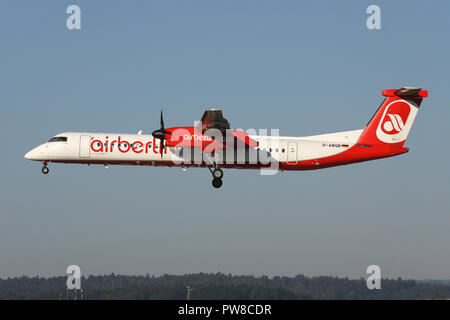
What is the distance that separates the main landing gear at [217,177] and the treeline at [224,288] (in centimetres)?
1261

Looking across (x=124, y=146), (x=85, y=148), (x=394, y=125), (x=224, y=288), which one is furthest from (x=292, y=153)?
(x=224, y=288)

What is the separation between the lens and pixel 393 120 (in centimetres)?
3256

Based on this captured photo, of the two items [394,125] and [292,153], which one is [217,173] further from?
[394,125]

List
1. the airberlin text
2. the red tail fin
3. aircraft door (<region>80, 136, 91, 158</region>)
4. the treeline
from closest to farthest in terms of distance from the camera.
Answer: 1. the airberlin text
2. aircraft door (<region>80, 136, 91, 158</region>)
3. the red tail fin
4. the treeline

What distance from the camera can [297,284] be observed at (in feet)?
157

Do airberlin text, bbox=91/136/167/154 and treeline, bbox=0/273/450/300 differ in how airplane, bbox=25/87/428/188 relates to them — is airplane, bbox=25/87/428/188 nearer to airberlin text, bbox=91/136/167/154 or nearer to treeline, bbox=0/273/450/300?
airberlin text, bbox=91/136/167/154

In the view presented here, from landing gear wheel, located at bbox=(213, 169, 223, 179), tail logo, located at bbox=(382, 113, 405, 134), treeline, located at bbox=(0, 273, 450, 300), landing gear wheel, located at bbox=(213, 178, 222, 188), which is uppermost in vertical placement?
tail logo, located at bbox=(382, 113, 405, 134)

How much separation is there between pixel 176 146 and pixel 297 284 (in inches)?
884

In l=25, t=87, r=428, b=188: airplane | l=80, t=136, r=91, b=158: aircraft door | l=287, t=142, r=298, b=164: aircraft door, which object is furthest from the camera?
l=287, t=142, r=298, b=164: aircraft door

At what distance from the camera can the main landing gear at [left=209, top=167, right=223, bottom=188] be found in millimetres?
31422

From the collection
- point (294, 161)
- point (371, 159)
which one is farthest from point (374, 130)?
point (294, 161)

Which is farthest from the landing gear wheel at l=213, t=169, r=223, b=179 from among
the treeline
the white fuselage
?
the treeline

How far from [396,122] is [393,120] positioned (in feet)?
0.65
